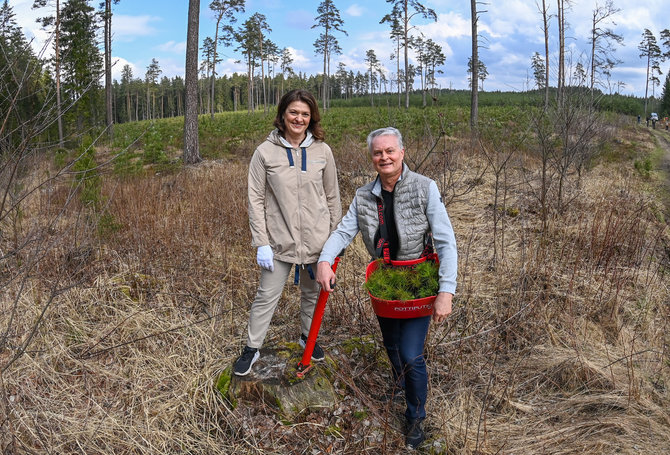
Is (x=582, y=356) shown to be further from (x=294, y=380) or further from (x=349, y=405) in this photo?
(x=294, y=380)

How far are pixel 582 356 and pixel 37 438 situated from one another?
132 inches

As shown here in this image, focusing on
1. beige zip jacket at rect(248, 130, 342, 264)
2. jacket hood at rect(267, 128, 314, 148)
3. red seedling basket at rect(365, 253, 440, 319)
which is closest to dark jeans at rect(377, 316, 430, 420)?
red seedling basket at rect(365, 253, 440, 319)

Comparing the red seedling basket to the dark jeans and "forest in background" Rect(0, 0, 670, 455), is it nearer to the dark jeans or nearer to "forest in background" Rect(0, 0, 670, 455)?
the dark jeans

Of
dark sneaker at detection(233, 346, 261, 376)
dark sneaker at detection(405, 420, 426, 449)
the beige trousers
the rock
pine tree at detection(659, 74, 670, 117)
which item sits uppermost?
pine tree at detection(659, 74, 670, 117)

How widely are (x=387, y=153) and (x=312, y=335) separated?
1086 mm

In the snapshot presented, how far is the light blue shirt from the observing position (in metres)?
1.96

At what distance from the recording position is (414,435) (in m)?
2.26

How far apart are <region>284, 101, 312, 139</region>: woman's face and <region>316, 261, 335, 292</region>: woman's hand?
0.81 metres

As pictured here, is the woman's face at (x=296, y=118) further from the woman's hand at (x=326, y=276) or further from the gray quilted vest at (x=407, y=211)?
the woman's hand at (x=326, y=276)

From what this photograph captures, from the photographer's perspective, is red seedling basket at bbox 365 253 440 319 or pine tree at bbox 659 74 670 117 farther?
pine tree at bbox 659 74 670 117

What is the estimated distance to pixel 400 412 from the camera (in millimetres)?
2523

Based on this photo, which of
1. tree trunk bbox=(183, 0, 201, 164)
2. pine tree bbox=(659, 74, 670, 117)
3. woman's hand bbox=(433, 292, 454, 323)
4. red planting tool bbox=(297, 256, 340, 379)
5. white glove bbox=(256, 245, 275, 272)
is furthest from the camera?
pine tree bbox=(659, 74, 670, 117)

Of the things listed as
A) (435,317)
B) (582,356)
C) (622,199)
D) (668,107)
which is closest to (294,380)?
(435,317)

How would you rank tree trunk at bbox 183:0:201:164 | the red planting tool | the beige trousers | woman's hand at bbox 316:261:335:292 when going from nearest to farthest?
woman's hand at bbox 316:261:335:292, the red planting tool, the beige trousers, tree trunk at bbox 183:0:201:164
